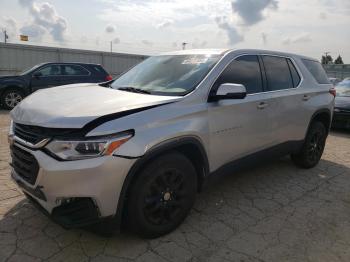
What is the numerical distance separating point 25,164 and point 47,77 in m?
9.63

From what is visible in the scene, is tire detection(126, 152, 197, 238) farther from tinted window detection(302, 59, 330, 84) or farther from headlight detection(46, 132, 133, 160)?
tinted window detection(302, 59, 330, 84)

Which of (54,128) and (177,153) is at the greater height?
(54,128)

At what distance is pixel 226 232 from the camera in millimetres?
3514

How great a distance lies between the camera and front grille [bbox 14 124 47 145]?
280 centimetres

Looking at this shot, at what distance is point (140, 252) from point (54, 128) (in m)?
1.29

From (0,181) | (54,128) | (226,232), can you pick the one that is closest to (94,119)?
(54,128)

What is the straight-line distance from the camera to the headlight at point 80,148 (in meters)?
2.67

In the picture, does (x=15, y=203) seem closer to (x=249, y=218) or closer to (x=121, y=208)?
(x=121, y=208)

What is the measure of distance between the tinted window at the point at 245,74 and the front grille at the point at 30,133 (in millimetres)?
1809

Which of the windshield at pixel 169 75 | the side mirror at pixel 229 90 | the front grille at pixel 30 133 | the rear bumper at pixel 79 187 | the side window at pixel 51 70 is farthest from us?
the side window at pixel 51 70

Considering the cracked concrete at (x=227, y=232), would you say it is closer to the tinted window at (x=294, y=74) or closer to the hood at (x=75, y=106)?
the hood at (x=75, y=106)

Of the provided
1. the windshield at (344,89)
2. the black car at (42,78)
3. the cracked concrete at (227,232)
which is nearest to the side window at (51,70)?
the black car at (42,78)

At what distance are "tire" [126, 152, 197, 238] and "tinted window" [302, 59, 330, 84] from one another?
318 centimetres

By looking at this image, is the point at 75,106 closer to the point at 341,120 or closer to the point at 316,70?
the point at 316,70
